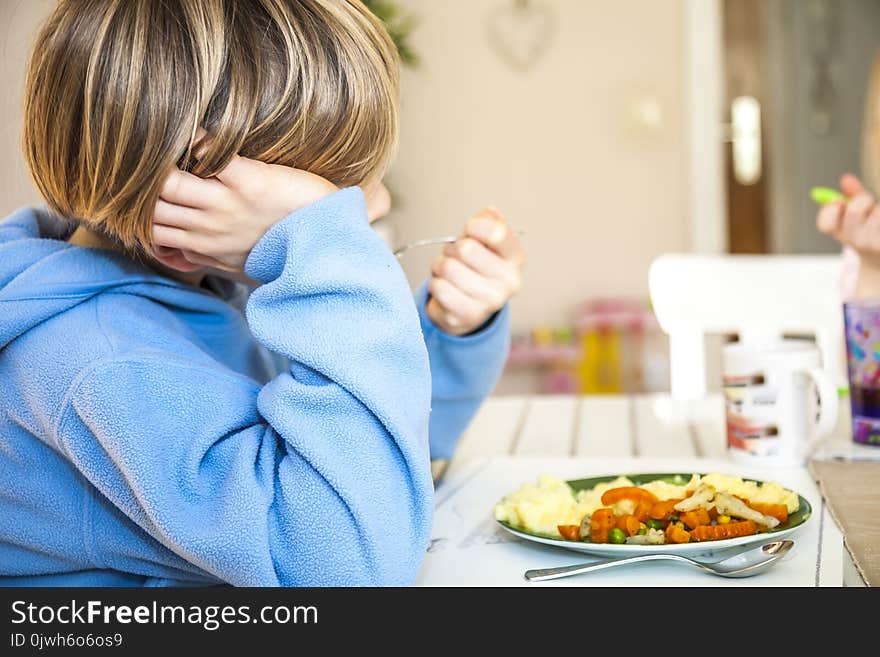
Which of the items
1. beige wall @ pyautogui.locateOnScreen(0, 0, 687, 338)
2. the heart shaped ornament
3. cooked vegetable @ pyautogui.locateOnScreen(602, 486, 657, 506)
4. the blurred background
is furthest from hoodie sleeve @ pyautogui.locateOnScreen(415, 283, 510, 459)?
the heart shaped ornament

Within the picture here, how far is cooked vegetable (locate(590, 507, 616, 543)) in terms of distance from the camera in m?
0.61

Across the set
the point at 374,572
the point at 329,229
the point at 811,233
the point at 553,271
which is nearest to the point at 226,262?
the point at 329,229

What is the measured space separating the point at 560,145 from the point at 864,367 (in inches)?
113

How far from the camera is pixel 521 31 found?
12.0 feet

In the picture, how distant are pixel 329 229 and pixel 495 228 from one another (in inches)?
11.6

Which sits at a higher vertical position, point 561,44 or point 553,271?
point 561,44

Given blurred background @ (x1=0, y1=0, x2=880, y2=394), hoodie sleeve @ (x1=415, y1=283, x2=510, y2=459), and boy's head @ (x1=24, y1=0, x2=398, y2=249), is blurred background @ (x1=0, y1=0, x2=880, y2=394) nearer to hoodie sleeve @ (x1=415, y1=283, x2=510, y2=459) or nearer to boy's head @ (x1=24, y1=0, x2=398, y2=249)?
hoodie sleeve @ (x1=415, y1=283, x2=510, y2=459)

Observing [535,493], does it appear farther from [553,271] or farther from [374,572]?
[553,271]

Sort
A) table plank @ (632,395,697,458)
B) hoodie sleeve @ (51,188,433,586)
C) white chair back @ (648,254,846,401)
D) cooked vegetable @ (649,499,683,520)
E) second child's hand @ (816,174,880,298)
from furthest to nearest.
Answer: white chair back @ (648,254,846,401), second child's hand @ (816,174,880,298), table plank @ (632,395,697,458), cooked vegetable @ (649,499,683,520), hoodie sleeve @ (51,188,433,586)

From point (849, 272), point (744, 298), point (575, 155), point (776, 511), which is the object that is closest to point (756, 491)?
point (776, 511)

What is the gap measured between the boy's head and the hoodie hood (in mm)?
23

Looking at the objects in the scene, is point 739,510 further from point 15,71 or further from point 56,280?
point 15,71

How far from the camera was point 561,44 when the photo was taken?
3656 mm

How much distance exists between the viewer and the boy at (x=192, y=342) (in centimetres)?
52
